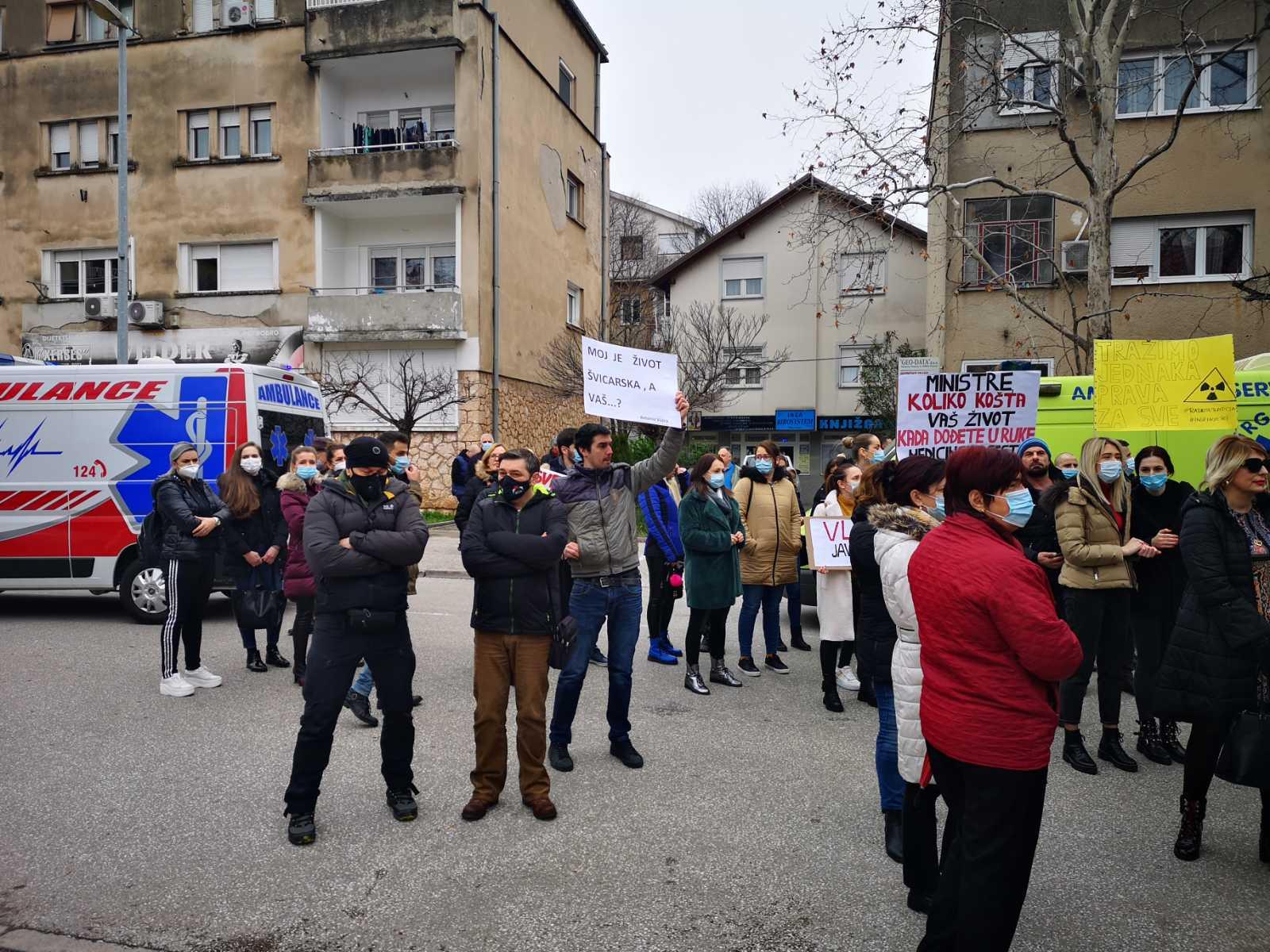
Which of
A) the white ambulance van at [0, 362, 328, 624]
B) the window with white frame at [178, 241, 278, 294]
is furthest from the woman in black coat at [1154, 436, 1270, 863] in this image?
the window with white frame at [178, 241, 278, 294]

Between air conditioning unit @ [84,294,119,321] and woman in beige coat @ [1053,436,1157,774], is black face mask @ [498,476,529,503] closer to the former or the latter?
woman in beige coat @ [1053,436,1157,774]

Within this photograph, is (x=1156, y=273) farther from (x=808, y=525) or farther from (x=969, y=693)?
(x=969, y=693)

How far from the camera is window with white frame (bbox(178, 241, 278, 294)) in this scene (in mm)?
22906

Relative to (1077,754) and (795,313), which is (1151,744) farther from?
(795,313)

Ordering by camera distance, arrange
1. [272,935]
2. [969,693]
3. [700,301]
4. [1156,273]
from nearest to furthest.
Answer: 1. [969,693]
2. [272,935]
3. [1156,273]
4. [700,301]

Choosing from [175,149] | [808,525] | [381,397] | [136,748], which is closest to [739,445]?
[381,397]

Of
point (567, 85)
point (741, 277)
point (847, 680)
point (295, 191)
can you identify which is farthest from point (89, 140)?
point (847, 680)

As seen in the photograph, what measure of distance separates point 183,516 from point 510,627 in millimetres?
3689

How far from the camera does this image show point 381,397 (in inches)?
875

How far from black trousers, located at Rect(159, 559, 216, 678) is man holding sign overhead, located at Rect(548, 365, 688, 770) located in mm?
3390

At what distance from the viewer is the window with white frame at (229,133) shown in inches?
898

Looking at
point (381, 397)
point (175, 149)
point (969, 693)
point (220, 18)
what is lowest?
point (969, 693)

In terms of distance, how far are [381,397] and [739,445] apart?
17.6 m

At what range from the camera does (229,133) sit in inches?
902
